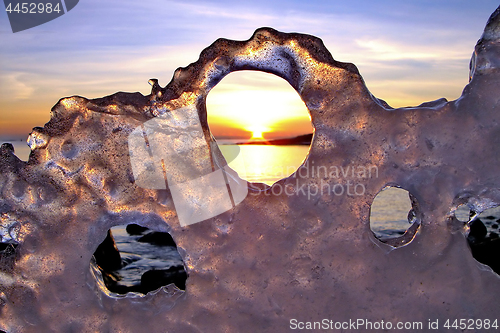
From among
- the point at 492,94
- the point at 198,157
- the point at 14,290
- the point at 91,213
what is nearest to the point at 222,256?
the point at 198,157

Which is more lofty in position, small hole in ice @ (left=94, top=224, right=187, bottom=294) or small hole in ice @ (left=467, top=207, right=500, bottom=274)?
small hole in ice @ (left=94, top=224, right=187, bottom=294)

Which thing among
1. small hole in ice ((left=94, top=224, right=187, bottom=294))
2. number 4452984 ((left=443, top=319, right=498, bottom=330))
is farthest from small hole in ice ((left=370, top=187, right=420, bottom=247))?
small hole in ice ((left=94, top=224, right=187, bottom=294))

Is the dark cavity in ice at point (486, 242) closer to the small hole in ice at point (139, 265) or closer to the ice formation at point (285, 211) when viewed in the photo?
the ice formation at point (285, 211)

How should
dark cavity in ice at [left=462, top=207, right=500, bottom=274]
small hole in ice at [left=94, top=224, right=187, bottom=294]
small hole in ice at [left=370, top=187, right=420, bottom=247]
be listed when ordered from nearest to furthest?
small hole in ice at [left=94, top=224, right=187, bottom=294] → dark cavity in ice at [left=462, top=207, right=500, bottom=274] → small hole in ice at [left=370, top=187, right=420, bottom=247]

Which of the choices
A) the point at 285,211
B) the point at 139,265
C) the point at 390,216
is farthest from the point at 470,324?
the point at 390,216

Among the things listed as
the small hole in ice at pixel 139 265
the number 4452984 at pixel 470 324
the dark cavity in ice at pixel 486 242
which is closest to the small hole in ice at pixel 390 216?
the dark cavity in ice at pixel 486 242

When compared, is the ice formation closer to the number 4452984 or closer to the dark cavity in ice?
the number 4452984
